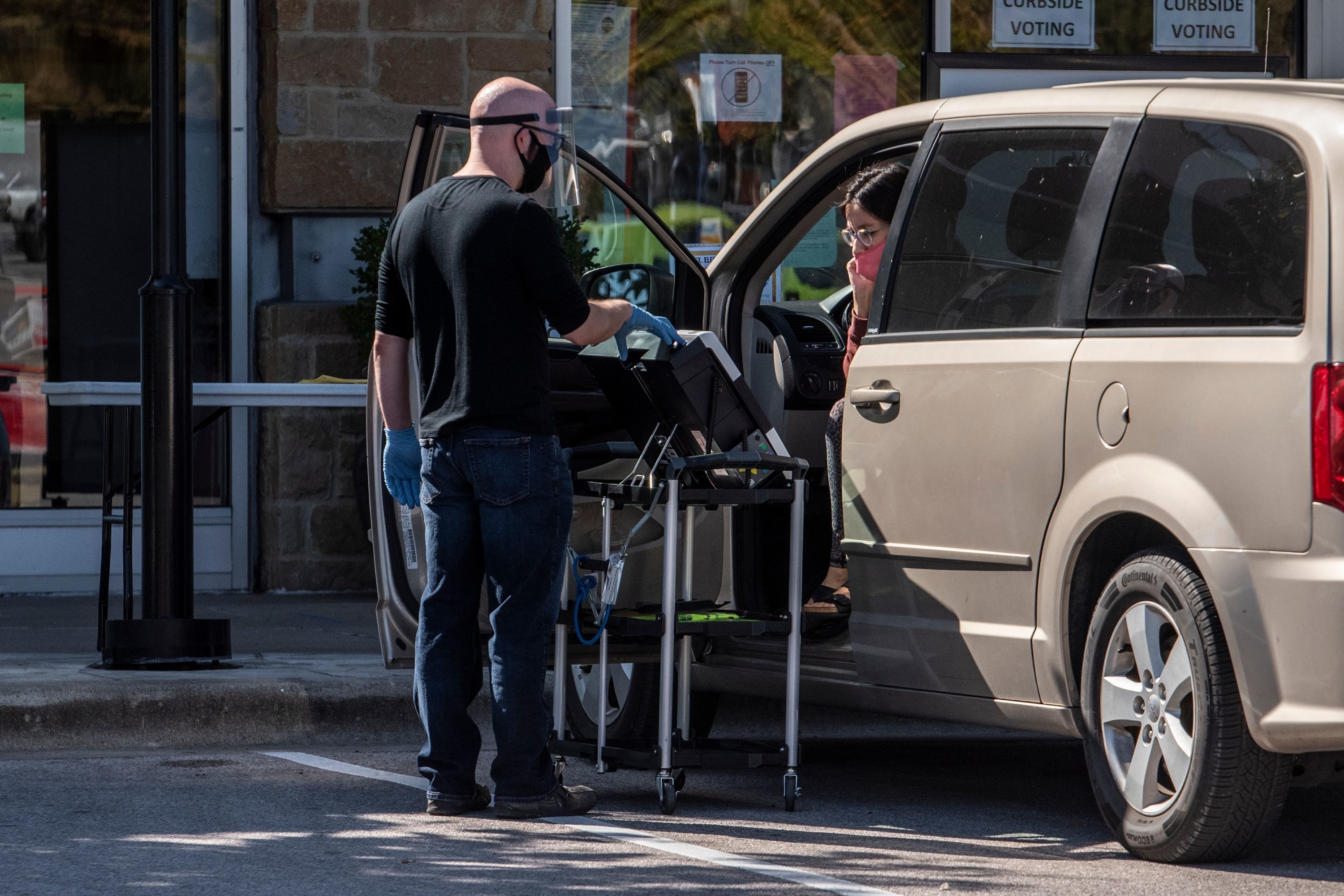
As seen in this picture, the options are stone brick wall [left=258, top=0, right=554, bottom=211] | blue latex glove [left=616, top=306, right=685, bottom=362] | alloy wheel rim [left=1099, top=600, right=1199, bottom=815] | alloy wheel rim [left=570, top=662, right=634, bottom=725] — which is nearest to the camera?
alloy wheel rim [left=1099, top=600, right=1199, bottom=815]

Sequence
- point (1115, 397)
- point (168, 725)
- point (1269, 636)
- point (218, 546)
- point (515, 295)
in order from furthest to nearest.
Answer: point (218, 546)
point (168, 725)
point (515, 295)
point (1115, 397)
point (1269, 636)

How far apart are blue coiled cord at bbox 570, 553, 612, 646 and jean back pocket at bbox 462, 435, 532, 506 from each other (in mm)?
425

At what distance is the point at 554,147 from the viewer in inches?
217

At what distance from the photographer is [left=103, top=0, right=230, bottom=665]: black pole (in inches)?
288

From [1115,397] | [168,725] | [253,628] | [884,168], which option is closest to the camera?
[1115,397]

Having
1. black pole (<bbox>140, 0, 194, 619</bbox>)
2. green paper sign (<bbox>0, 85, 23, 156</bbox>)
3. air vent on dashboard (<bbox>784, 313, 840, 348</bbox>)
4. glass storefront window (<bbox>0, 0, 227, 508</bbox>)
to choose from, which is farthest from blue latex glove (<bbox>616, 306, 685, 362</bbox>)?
green paper sign (<bbox>0, 85, 23, 156</bbox>)

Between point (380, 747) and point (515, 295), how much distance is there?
2214mm

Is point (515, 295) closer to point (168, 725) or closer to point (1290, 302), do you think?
point (1290, 302)

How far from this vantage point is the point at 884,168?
238 inches

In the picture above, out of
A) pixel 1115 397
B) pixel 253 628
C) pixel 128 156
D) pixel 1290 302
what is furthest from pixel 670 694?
pixel 128 156

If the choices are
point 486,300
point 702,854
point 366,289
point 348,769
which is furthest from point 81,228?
point 702,854

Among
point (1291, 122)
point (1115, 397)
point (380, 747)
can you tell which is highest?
point (1291, 122)

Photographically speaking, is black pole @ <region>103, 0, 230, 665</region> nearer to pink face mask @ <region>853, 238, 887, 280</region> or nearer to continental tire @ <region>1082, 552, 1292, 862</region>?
pink face mask @ <region>853, 238, 887, 280</region>

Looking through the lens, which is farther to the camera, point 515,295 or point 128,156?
point 128,156
